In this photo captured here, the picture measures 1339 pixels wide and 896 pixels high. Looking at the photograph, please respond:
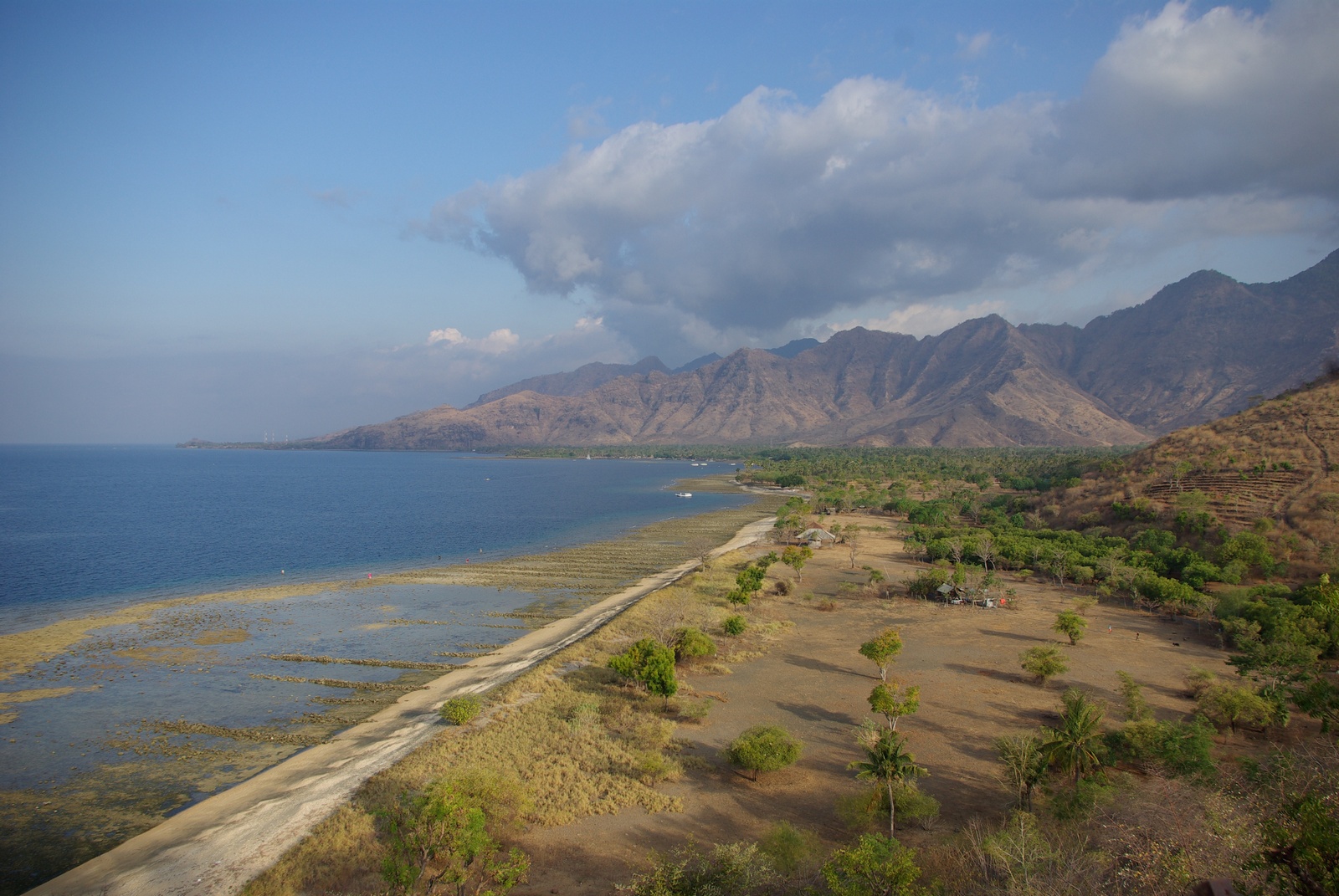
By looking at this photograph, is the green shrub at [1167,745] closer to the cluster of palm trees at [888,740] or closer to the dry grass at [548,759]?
the cluster of palm trees at [888,740]

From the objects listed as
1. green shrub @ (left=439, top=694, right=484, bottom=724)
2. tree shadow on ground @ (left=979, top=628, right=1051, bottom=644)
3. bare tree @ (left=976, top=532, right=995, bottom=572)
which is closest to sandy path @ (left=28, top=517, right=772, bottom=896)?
green shrub @ (left=439, top=694, right=484, bottom=724)

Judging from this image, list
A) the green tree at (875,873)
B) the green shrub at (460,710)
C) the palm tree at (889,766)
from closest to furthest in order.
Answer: the green tree at (875,873), the palm tree at (889,766), the green shrub at (460,710)

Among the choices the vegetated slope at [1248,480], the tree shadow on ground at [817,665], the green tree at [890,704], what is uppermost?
the vegetated slope at [1248,480]

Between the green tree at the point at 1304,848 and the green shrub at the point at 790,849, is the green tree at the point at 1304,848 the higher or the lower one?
the higher one

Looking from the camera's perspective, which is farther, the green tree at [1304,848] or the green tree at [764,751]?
the green tree at [764,751]

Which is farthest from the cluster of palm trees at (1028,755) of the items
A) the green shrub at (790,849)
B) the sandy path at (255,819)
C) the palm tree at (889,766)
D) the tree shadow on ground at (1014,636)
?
the sandy path at (255,819)

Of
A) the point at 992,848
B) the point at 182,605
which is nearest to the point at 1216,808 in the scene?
the point at 992,848

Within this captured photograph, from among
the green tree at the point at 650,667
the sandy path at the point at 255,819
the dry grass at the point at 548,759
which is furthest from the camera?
the green tree at the point at 650,667
